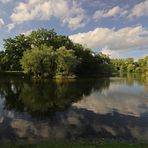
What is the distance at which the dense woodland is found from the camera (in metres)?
84.2

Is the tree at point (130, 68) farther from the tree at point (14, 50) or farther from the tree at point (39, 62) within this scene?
the tree at point (39, 62)

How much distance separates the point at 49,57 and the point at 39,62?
3594 mm

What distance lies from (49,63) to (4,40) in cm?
3279

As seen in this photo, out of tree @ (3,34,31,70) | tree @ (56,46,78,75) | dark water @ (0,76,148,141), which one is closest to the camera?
dark water @ (0,76,148,141)

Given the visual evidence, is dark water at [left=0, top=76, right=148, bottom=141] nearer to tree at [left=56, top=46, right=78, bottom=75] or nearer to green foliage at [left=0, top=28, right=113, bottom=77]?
green foliage at [left=0, top=28, right=113, bottom=77]

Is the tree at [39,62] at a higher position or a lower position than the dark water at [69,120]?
higher

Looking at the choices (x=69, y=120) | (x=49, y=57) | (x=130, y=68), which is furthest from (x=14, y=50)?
(x=130, y=68)

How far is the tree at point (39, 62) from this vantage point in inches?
3253

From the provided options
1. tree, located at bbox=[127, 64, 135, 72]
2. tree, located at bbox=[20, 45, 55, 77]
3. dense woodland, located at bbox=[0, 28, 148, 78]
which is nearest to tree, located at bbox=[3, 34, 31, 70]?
dense woodland, located at bbox=[0, 28, 148, 78]

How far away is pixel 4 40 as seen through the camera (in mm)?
109688

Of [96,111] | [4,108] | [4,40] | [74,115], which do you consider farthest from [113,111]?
[4,40]

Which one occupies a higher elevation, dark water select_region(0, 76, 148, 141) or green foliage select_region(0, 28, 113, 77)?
green foliage select_region(0, 28, 113, 77)

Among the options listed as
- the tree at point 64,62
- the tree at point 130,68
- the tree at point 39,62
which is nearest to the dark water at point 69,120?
the tree at point 39,62

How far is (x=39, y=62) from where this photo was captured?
83500 mm
